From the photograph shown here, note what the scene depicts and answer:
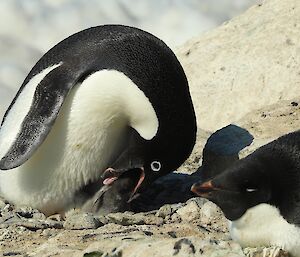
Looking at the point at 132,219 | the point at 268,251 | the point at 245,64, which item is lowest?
the point at 268,251

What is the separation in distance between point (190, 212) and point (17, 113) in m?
1.08

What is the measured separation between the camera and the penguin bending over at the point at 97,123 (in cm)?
496

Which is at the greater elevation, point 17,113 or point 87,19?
point 87,19

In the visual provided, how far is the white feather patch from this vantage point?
5.14m

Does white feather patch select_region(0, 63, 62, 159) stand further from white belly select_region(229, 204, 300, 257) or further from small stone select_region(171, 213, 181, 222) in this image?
white belly select_region(229, 204, 300, 257)

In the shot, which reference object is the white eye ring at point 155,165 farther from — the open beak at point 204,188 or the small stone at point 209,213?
the open beak at point 204,188

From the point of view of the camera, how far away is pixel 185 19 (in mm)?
12422

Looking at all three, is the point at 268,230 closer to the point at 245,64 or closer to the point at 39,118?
the point at 39,118

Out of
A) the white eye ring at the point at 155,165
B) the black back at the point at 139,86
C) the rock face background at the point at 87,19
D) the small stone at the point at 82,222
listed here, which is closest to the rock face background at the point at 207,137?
the small stone at the point at 82,222

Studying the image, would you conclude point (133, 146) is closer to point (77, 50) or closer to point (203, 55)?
point (77, 50)

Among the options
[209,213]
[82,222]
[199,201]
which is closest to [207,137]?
[199,201]

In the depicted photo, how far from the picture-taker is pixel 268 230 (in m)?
3.71

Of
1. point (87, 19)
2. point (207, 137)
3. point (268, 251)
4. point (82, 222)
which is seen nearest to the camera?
point (268, 251)

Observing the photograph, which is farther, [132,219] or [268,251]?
[132,219]
